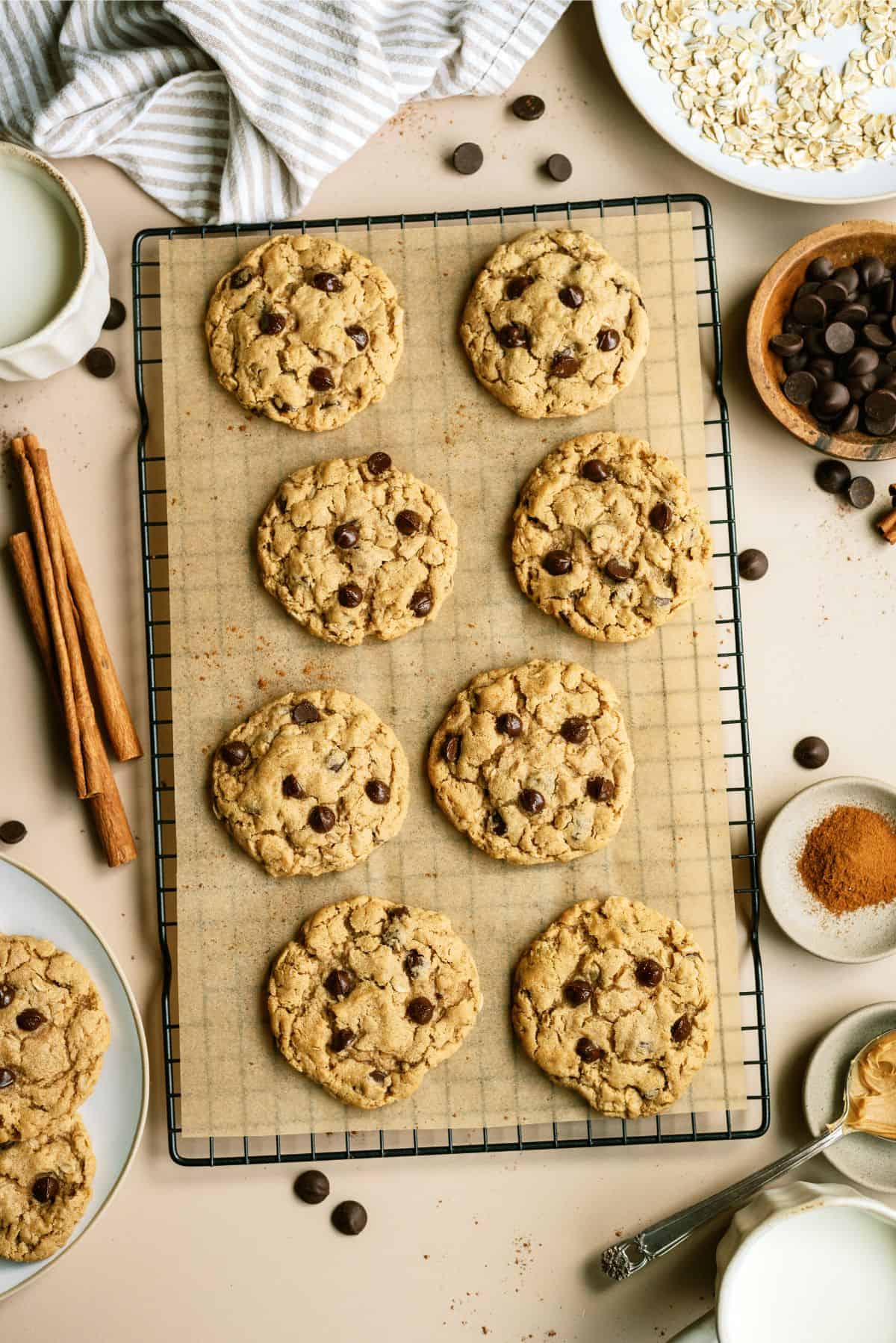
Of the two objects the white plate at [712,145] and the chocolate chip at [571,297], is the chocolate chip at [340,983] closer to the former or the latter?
the chocolate chip at [571,297]

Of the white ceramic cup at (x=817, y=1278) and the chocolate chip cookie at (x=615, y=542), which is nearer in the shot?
the white ceramic cup at (x=817, y=1278)

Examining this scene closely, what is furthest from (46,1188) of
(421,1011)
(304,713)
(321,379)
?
(321,379)

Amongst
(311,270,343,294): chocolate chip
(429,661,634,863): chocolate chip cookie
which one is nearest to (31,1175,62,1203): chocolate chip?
(429,661,634,863): chocolate chip cookie

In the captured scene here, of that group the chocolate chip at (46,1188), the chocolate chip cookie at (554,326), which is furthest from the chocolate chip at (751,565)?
the chocolate chip at (46,1188)

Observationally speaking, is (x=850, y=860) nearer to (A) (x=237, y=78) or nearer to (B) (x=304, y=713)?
(B) (x=304, y=713)

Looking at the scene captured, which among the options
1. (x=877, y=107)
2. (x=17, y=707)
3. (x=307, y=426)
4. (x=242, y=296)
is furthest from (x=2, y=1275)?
(x=877, y=107)

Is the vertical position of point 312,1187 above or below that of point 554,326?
below
